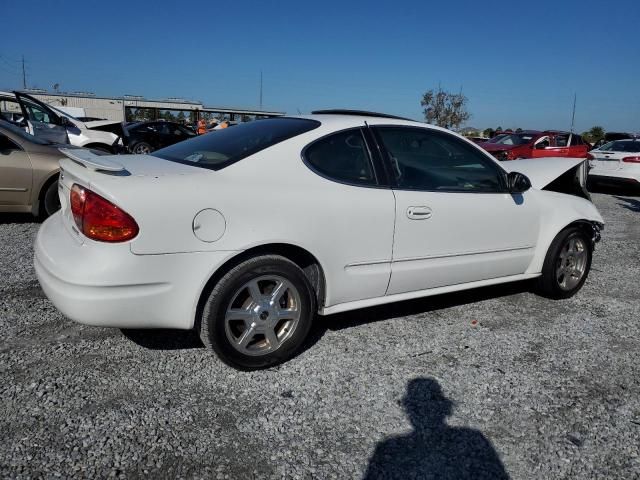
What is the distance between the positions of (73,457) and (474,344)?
254 centimetres

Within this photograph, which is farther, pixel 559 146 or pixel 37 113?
pixel 559 146

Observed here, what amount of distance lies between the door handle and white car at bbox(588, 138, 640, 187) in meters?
11.2

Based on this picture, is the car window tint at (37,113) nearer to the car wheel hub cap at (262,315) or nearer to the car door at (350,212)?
the car door at (350,212)

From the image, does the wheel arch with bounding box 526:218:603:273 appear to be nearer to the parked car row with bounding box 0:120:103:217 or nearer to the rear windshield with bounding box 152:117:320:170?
the rear windshield with bounding box 152:117:320:170

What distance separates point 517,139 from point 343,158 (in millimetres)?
13978

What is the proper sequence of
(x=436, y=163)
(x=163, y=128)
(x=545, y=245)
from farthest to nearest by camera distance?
(x=163, y=128)
(x=545, y=245)
(x=436, y=163)

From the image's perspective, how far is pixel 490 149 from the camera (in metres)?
14.9

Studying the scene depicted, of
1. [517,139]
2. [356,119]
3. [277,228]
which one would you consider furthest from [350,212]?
[517,139]

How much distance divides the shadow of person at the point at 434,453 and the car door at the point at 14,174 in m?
5.51

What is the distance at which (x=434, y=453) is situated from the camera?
2348 mm

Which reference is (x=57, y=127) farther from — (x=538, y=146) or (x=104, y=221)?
(x=538, y=146)

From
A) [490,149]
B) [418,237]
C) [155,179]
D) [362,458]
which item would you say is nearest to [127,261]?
[155,179]

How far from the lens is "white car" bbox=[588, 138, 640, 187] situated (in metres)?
12.2

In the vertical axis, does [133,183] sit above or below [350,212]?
above
